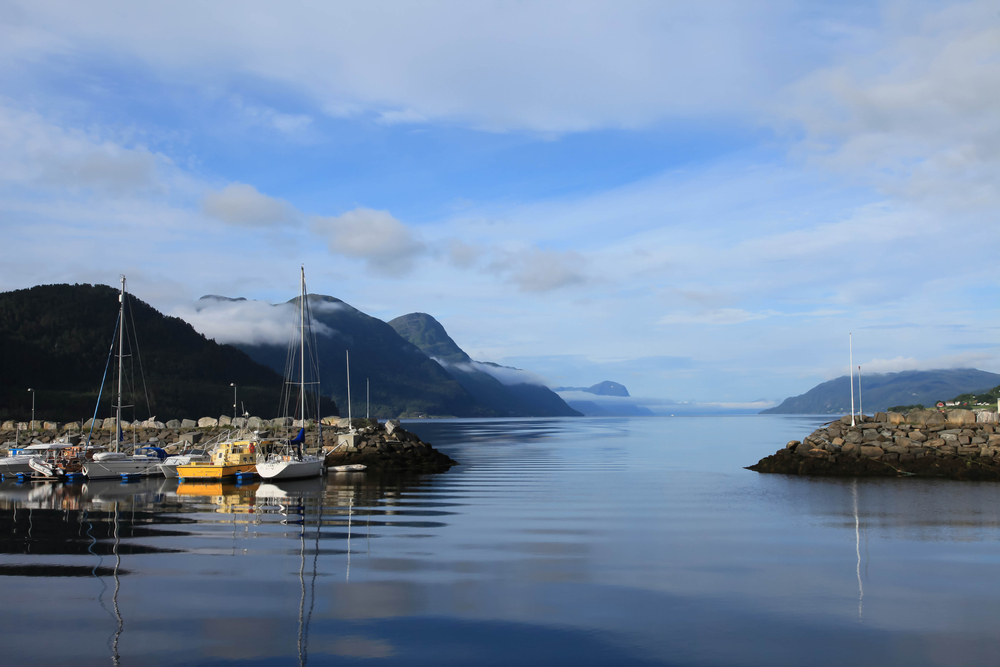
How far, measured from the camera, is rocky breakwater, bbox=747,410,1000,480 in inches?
1898

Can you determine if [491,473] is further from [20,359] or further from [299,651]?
[20,359]

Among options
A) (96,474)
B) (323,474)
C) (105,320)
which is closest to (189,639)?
(323,474)

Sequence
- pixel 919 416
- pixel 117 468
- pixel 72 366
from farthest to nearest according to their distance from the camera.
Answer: pixel 72 366, pixel 919 416, pixel 117 468

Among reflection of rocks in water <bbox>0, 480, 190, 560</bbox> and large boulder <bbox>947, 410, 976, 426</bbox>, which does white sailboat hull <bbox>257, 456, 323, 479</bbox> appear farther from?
large boulder <bbox>947, 410, 976, 426</bbox>

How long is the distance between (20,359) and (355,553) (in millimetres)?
185228

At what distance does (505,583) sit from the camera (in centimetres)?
1705

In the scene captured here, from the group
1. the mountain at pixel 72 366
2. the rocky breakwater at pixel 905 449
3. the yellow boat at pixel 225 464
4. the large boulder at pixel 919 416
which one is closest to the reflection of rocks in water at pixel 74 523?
the yellow boat at pixel 225 464

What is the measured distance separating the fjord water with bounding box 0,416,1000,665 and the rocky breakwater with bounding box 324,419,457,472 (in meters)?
24.3

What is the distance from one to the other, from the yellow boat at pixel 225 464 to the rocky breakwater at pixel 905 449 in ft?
131

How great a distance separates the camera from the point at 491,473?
181 feet

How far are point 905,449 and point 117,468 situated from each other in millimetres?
60143

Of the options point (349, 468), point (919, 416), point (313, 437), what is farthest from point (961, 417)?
point (313, 437)

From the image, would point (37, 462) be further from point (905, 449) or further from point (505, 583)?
point (905, 449)

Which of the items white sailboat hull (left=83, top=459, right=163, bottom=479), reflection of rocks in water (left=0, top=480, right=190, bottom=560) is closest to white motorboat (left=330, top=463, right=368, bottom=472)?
white sailboat hull (left=83, top=459, right=163, bottom=479)
